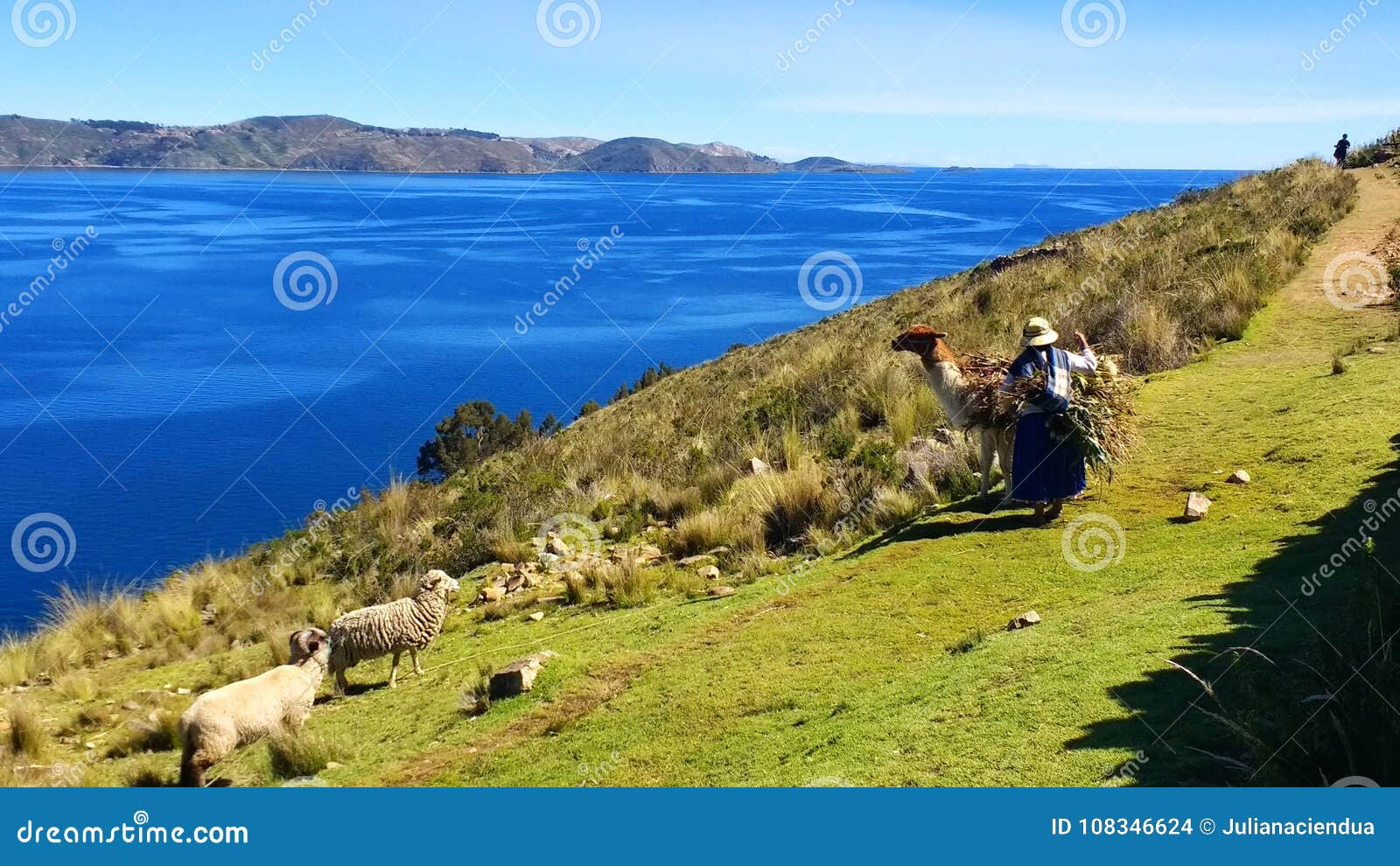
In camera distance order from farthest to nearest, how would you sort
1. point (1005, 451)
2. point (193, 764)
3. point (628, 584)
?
point (628, 584) < point (1005, 451) < point (193, 764)

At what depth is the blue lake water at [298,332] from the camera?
31297 mm

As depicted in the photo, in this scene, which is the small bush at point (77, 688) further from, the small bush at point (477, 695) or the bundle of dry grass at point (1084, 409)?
the bundle of dry grass at point (1084, 409)

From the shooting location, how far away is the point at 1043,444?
834 centimetres

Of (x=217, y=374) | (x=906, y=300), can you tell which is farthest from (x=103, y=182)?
(x=906, y=300)

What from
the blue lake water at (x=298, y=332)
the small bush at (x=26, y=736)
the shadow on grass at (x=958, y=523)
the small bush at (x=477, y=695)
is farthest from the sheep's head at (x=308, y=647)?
the blue lake water at (x=298, y=332)

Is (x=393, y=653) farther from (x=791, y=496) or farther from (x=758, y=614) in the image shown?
(x=791, y=496)

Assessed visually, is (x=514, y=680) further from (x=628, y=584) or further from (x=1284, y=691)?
(x=1284, y=691)

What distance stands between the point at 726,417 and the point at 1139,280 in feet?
24.1

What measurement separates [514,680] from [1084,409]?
16.5 feet

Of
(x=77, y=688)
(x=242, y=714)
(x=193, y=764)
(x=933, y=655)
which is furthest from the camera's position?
(x=77, y=688)

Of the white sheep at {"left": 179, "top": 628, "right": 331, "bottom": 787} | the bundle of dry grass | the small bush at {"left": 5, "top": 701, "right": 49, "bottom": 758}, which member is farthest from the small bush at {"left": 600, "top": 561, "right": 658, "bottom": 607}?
the small bush at {"left": 5, "top": 701, "right": 49, "bottom": 758}

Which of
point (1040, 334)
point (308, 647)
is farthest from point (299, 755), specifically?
point (1040, 334)

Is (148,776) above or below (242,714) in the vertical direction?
below

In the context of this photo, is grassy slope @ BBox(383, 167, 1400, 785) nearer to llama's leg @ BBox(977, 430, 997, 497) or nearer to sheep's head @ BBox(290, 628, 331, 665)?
llama's leg @ BBox(977, 430, 997, 497)
